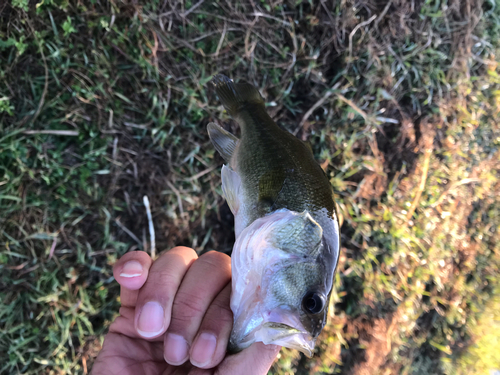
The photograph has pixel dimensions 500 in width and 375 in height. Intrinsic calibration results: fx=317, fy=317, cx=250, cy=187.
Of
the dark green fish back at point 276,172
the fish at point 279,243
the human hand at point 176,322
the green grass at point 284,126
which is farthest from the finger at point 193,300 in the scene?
the green grass at point 284,126

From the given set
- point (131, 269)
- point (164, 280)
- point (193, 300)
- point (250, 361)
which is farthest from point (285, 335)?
point (131, 269)

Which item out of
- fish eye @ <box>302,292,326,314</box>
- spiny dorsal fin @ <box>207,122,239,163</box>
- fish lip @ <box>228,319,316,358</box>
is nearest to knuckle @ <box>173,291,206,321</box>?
fish lip @ <box>228,319,316,358</box>

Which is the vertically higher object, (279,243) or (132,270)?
(279,243)

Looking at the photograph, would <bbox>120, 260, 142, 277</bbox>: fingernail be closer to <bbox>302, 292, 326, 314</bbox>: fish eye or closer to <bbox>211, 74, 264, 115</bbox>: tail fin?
<bbox>302, 292, 326, 314</bbox>: fish eye

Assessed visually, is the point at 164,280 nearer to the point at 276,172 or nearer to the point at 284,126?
the point at 276,172

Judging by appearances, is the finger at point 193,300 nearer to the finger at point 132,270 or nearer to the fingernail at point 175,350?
the fingernail at point 175,350

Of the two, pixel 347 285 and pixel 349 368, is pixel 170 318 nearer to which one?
pixel 347 285

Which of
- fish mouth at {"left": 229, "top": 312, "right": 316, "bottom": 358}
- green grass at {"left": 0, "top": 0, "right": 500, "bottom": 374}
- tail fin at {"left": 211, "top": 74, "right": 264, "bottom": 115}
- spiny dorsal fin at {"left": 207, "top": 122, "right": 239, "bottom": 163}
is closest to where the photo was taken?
fish mouth at {"left": 229, "top": 312, "right": 316, "bottom": 358}
